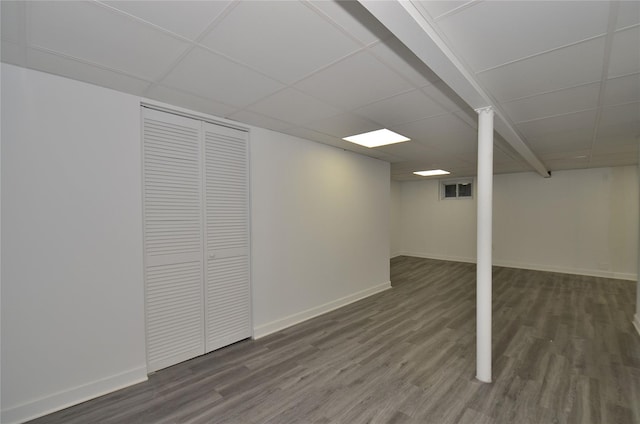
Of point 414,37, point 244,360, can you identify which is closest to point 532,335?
point 244,360

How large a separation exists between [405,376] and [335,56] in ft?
9.21

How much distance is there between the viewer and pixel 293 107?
2.69 m

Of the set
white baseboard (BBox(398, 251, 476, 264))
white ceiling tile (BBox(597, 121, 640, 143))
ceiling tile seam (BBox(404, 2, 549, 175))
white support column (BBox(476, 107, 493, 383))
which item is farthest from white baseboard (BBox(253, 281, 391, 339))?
white baseboard (BBox(398, 251, 476, 264))

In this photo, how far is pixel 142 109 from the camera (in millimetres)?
2518

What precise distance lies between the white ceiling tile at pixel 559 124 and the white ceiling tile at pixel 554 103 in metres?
0.18

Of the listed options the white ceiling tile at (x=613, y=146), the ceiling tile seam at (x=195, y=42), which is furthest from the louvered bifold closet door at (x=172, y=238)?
the white ceiling tile at (x=613, y=146)

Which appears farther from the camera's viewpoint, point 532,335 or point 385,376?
point 532,335

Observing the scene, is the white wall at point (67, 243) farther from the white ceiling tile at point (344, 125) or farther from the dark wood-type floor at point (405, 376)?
the white ceiling tile at point (344, 125)

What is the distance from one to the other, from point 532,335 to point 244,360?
3.52m

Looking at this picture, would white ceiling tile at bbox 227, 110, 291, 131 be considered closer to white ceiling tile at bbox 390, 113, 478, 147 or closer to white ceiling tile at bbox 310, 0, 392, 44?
white ceiling tile at bbox 390, 113, 478, 147

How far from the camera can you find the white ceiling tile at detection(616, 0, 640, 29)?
132cm

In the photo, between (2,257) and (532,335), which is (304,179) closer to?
(2,257)

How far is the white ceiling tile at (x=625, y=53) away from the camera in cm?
155

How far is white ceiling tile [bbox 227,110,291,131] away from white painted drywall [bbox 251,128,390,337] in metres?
0.14
